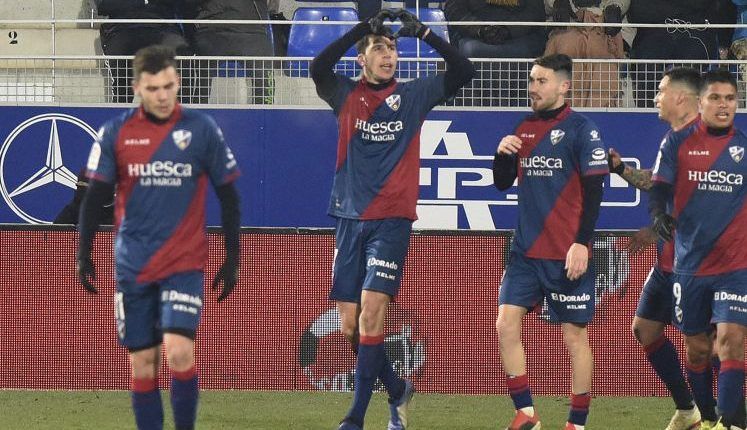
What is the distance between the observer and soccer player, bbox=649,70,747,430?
24.5 feet

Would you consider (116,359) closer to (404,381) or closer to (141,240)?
(404,381)

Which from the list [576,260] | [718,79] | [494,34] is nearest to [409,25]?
[576,260]

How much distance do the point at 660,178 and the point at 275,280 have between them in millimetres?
3274

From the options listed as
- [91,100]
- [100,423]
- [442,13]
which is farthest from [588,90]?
[100,423]

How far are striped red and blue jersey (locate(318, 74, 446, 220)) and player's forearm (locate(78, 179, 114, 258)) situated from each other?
1696 millimetres

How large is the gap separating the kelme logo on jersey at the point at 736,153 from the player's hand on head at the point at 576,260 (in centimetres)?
94

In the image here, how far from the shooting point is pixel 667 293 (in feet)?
27.2

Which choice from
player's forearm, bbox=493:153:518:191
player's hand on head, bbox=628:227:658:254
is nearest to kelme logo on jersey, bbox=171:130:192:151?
player's forearm, bbox=493:153:518:191

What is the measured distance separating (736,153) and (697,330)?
998 mm

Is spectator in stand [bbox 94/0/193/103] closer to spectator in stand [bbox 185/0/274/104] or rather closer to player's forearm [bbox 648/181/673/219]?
spectator in stand [bbox 185/0/274/104]

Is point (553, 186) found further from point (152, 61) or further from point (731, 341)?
point (152, 61)

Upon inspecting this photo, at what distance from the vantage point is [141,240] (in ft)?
21.9

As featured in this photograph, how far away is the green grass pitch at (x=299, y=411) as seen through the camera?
8570 millimetres

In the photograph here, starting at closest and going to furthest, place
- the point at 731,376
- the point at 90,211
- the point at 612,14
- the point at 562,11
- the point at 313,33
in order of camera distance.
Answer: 1. the point at 90,211
2. the point at 731,376
3. the point at 562,11
4. the point at 612,14
5. the point at 313,33
